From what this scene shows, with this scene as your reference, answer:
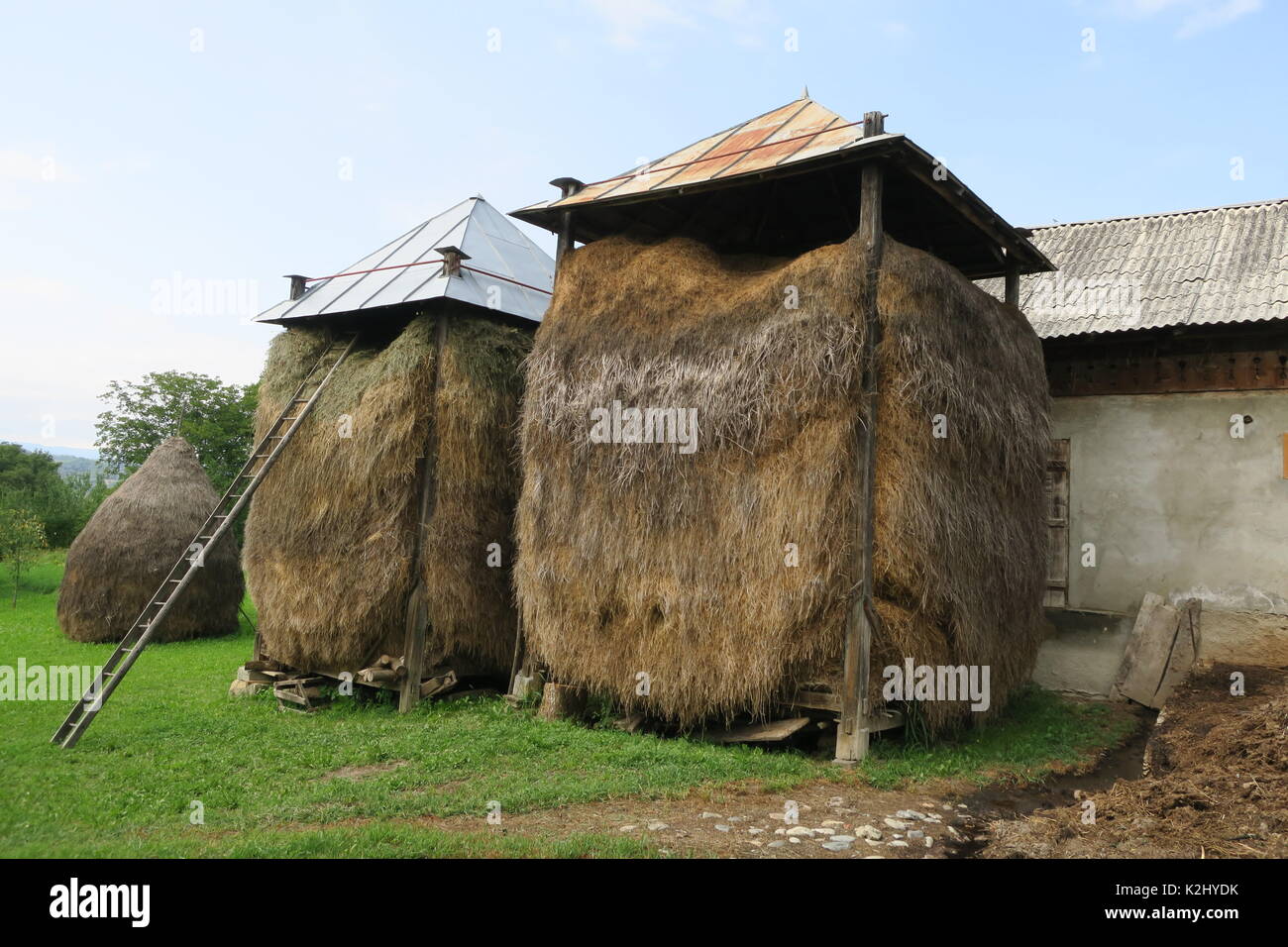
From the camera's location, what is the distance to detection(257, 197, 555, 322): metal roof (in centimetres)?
1016

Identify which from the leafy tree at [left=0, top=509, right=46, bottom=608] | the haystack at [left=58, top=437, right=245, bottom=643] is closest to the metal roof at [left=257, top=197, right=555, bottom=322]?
the haystack at [left=58, top=437, right=245, bottom=643]

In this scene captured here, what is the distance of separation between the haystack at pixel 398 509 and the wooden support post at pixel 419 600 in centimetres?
3

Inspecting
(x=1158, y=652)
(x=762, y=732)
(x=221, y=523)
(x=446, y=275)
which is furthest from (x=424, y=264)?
(x=1158, y=652)

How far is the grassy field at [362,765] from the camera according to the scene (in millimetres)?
5203

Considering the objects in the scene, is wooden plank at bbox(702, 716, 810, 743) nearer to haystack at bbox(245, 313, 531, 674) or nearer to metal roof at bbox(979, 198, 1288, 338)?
haystack at bbox(245, 313, 531, 674)

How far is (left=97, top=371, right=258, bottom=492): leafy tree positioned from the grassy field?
2051 centimetres

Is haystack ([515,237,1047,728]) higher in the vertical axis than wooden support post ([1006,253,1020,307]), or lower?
lower

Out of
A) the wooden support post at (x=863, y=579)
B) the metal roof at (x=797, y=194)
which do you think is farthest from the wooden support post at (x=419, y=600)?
the wooden support post at (x=863, y=579)

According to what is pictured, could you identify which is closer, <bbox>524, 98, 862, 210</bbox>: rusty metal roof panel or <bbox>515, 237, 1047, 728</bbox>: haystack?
<bbox>515, 237, 1047, 728</bbox>: haystack

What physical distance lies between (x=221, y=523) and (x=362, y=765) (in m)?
3.74

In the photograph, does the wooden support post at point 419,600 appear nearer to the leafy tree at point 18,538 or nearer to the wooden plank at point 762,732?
the wooden plank at point 762,732

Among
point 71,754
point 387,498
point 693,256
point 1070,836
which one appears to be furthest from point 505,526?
point 1070,836

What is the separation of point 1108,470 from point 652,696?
21.3ft

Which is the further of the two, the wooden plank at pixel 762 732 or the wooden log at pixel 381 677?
the wooden log at pixel 381 677
